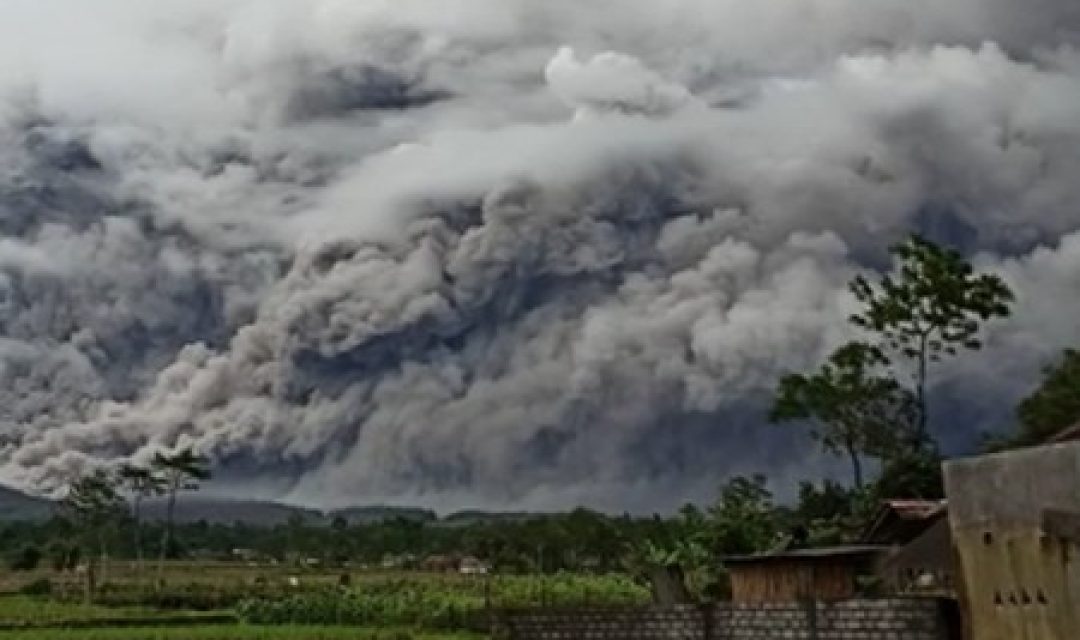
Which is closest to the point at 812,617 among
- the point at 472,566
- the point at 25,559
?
the point at 472,566

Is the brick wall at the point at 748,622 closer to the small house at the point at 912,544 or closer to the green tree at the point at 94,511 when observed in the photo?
the small house at the point at 912,544

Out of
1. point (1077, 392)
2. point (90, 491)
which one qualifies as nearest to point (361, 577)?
point (90, 491)

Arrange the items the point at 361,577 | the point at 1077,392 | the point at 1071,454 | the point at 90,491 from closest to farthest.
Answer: the point at 1071,454, the point at 1077,392, the point at 361,577, the point at 90,491

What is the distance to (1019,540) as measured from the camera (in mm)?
14180

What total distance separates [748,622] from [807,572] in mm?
8877

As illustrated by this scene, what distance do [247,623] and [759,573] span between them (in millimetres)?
32154

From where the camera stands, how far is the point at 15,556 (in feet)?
326

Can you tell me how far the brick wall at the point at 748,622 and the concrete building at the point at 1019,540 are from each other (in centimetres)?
88

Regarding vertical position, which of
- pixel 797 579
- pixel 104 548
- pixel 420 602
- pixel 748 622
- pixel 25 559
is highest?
pixel 104 548

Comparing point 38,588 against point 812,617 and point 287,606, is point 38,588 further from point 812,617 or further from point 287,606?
point 812,617

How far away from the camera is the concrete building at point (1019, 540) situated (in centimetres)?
1338

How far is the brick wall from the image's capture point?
15938mm

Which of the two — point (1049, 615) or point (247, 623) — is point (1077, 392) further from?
point (1049, 615)

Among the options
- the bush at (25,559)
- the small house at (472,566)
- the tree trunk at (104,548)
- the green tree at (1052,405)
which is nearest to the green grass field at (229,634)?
the green tree at (1052,405)
